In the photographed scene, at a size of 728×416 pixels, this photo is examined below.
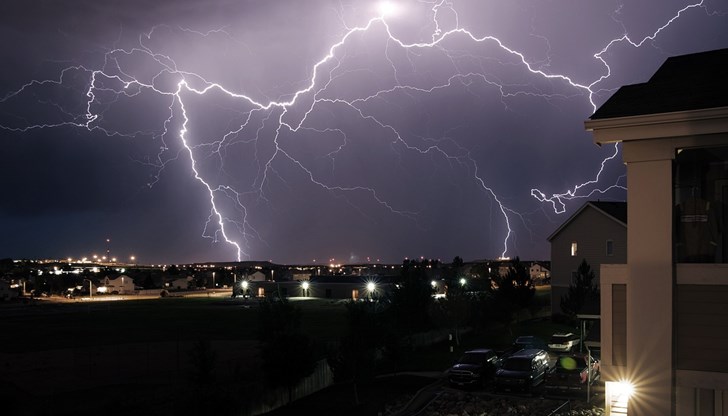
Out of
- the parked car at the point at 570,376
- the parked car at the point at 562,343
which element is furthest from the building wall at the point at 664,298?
the parked car at the point at 562,343

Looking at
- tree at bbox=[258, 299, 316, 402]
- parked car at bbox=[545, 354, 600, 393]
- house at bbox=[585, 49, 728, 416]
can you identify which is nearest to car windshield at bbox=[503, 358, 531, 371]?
parked car at bbox=[545, 354, 600, 393]

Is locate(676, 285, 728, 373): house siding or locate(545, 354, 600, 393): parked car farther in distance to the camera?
locate(545, 354, 600, 393): parked car

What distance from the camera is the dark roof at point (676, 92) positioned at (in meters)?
6.06

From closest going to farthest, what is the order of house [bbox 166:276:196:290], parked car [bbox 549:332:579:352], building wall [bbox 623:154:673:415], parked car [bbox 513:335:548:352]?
building wall [bbox 623:154:673:415] → parked car [bbox 513:335:548:352] → parked car [bbox 549:332:579:352] → house [bbox 166:276:196:290]

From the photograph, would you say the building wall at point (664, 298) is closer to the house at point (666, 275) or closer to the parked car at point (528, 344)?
the house at point (666, 275)

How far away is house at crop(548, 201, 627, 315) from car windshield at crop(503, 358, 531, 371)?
2005 cm

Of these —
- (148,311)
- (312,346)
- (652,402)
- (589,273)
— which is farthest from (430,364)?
(148,311)

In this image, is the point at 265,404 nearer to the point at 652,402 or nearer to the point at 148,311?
the point at 652,402

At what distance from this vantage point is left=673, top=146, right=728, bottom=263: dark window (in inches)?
244

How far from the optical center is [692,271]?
6.02m

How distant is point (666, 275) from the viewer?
603 centimetres

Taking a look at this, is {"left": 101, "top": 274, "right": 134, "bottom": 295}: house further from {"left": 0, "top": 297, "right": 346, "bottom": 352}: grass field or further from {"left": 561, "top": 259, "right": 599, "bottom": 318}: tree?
{"left": 561, "top": 259, "right": 599, "bottom": 318}: tree

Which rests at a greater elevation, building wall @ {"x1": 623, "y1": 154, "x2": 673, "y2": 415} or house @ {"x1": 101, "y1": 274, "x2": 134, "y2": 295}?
building wall @ {"x1": 623, "y1": 154, "x2": 673, "y2": 415}

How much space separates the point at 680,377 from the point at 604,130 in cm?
243
